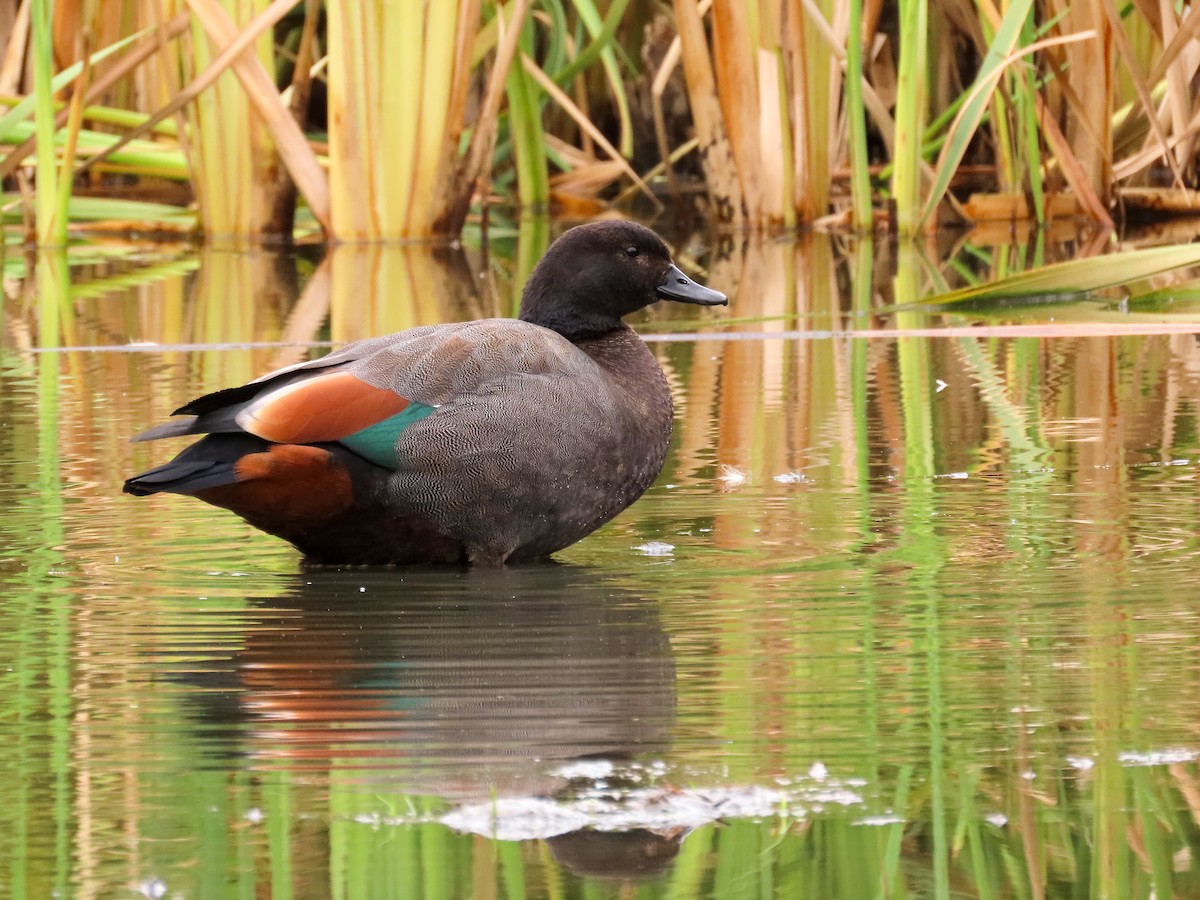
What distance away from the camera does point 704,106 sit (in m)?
11.5

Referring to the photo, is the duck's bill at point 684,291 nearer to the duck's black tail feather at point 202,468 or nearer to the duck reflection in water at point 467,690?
the duck reflection in water at point 467,690

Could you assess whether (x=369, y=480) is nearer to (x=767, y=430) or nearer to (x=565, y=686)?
(x=565, y=686)

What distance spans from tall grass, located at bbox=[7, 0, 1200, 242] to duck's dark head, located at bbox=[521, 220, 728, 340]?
13.9 feet

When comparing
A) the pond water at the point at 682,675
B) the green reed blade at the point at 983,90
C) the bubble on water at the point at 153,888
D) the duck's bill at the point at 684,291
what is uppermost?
the green reed blade at the point at 983,90

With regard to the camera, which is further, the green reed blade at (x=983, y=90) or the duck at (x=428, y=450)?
the green reed blade at (x=983, y=90)

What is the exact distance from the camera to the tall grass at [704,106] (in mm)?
9953

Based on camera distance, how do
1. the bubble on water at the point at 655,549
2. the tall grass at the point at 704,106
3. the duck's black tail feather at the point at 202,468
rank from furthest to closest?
the tall grass at the point at 704,106 → the bubble on water at the point at 655,549 → the duck's black tail feather at the point at 202,468

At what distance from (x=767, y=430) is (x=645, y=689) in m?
2.61

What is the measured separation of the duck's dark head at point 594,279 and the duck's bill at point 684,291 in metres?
0.06

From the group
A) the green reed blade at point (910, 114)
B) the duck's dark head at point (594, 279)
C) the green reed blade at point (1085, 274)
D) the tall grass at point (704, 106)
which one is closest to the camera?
the duck's dark head at point (594, 279)

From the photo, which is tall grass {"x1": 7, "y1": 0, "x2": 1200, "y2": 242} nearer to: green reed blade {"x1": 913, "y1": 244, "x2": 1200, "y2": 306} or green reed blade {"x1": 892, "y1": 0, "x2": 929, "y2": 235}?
green reed blade {"x1": 892, "y1": 0, "x2": 929, "y2": 235}

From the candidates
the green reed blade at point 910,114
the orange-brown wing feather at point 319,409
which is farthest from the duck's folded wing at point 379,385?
the green reed blade at point 910,114

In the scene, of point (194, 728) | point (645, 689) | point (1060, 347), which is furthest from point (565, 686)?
point (1060, 347)

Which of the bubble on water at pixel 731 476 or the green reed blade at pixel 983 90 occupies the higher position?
the green reed blade at pixel 983 90
